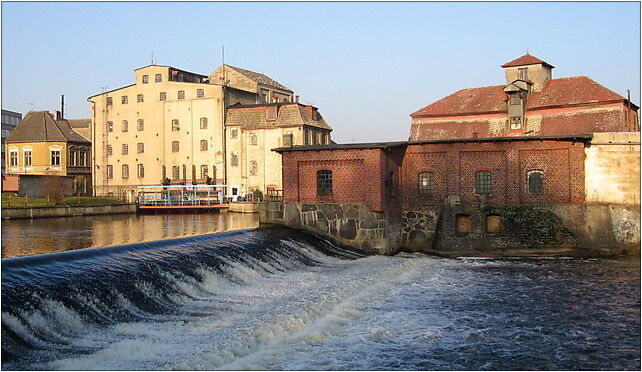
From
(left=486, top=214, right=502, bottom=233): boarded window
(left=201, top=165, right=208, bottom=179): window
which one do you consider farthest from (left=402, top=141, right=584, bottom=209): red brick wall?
(left=201, top=165, right=208, bottom=179): window

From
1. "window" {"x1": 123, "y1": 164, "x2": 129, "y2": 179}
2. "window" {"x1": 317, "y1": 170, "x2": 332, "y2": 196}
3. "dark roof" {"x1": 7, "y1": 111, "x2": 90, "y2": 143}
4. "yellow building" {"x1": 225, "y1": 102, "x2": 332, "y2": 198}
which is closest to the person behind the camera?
"window" {"x1": 317, "y1": 170, "x2": 332, "y2": 196}

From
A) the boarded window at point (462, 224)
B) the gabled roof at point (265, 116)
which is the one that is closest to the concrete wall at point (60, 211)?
the gabled roof at point (265, 116)

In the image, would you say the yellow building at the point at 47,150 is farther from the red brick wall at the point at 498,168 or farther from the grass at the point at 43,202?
the red brick wall at the point at 498,168

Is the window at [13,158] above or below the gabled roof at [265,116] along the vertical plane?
below

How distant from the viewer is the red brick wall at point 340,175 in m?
27.3

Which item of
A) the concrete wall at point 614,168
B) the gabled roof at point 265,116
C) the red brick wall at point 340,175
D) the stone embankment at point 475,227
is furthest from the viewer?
the gabled roof at point 265,116

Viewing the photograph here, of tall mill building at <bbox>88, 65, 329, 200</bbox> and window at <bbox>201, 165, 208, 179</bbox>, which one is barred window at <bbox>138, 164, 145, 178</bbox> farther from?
window at <bbox>201, 165, 208, 179</bbox>

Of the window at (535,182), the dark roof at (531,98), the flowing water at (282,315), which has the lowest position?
the flowing water at (282,315)

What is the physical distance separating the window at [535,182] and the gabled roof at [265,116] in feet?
114

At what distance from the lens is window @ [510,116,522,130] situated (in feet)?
158

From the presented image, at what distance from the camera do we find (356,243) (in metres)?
27.1

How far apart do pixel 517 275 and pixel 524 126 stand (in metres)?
28.4

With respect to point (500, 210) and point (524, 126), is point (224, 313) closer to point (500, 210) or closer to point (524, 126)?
point (500, 210)

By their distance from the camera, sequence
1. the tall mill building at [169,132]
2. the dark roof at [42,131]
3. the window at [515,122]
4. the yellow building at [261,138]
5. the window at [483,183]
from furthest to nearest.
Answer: the dark roof at [42,131], the tall mill building at [169,132], the yellow building at [261,138], the window at [515,122], the window at [483,183]
